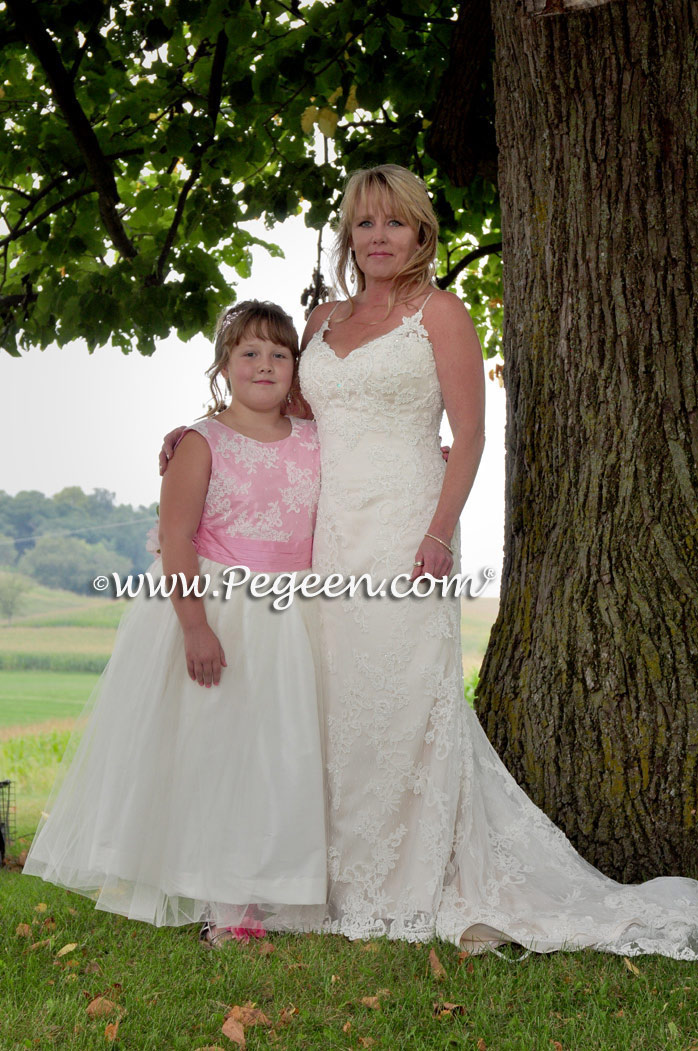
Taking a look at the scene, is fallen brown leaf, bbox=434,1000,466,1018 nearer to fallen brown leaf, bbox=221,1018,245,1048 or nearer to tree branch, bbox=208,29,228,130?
fallen brown leaf, bbox=221,1018,245,1048

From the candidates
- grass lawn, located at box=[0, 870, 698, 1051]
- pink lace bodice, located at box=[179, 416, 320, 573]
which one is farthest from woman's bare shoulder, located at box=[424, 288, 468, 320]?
grass lawn, located at box=[0, 870, 698, 1051]

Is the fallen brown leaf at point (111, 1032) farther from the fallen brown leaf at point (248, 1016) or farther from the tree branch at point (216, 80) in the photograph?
the tree branch at point (216, 80)

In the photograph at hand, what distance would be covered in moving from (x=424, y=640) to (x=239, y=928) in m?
1.08

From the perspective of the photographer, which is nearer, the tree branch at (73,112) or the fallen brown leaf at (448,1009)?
the fallen brown leaf at (448,1009)

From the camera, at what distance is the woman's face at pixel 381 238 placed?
132 inches

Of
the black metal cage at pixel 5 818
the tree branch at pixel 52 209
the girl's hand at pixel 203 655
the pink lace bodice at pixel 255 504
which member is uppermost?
the tree branch at pixel 52 209

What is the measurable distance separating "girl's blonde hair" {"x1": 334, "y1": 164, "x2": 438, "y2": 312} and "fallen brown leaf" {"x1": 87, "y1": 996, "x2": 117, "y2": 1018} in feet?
7.52

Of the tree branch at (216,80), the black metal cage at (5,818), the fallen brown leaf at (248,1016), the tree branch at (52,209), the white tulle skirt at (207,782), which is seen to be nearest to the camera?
the fallen brown leaf at (248,1016)

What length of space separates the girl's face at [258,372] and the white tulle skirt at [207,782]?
0.59 m

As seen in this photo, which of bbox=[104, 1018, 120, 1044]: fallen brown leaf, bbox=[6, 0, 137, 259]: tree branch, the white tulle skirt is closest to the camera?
bbox=[104, 1018, 120, 1044]: fallen brown leaf

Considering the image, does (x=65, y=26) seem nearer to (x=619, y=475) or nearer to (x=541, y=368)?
(x=541, y=368)

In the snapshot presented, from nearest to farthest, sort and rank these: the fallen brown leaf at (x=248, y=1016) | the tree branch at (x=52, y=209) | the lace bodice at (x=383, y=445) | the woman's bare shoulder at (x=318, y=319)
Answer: the fallen brown leaf at (x=248, y=1016)
the lace bodice at (x=383, y=445)
the woman's bare shoulder at (x=318, y=319)
the tree branch at (x=52, y=209)

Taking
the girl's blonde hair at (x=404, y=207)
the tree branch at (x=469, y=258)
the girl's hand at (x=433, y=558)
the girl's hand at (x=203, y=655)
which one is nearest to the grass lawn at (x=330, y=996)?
the girl's hand at (x=203, y=655)

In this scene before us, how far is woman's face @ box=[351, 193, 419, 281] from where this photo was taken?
3.35m
